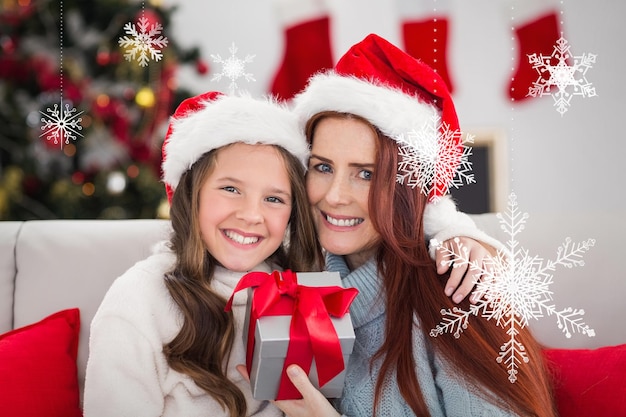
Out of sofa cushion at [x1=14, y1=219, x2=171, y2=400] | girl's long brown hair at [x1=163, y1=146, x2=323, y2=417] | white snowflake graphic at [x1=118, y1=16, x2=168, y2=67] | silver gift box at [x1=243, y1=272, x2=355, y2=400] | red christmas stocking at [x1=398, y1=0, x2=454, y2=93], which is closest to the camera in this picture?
silver gift box at [x1=243, y1=272, x2=355, y2=400]

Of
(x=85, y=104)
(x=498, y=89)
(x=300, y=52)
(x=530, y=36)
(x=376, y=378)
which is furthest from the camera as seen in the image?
(x=498, y=89)

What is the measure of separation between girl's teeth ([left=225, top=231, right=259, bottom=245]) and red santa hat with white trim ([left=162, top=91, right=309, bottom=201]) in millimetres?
196

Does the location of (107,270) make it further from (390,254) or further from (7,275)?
(390,254)

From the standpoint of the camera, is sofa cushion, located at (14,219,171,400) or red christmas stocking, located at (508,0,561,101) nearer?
sofa cushion, located at (14,219,171,400)

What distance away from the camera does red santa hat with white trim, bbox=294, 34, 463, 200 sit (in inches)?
52.7

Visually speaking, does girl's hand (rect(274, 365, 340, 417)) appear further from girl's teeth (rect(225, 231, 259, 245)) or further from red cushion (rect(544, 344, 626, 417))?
red cushion (rect(544, 344, 626, 417))

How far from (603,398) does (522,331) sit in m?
0.25

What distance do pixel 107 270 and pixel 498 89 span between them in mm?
2130

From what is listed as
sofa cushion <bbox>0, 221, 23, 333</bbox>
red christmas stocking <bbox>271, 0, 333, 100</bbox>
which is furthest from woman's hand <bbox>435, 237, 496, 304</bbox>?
red christmas stocking <bbox>271, 0, 333, 100</bbox>

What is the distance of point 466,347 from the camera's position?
1.26 meters

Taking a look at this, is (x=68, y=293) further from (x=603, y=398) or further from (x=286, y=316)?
(x=603, y=398)

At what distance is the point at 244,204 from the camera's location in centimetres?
137

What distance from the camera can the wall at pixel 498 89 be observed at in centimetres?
283
